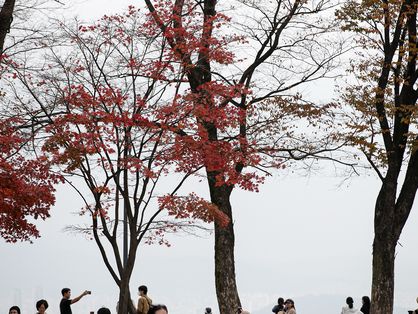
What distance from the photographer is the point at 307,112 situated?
27250 millimetres

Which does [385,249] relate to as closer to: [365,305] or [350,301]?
[350,301]

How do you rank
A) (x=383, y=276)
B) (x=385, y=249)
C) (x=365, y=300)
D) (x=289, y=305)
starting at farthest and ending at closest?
(x=365, y=300)
(x=289, y=305)
(x=385, y=249)
(x=383, y=276)

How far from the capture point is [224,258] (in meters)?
24.6

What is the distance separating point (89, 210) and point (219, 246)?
5068mm

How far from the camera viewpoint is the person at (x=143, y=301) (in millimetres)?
19547

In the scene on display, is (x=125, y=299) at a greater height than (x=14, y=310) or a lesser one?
greater

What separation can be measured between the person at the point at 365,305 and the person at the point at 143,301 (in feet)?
25.0

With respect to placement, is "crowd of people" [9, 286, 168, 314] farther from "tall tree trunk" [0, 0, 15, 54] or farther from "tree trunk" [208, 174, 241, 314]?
"tall tree trunk" [0, 0, 15, 54]

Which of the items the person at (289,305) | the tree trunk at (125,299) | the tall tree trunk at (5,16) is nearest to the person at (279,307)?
the person at (289,305)

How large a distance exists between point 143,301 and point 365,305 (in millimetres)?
7984

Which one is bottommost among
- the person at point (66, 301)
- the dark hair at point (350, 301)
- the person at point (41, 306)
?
the person at point (41, 306)

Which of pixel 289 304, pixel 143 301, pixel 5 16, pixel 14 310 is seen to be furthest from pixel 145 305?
pixel 5 16

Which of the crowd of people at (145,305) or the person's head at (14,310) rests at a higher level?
the crowd of people at (145,305)

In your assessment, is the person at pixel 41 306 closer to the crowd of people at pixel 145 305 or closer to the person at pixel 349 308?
the crowd of people at pixel 145 305
